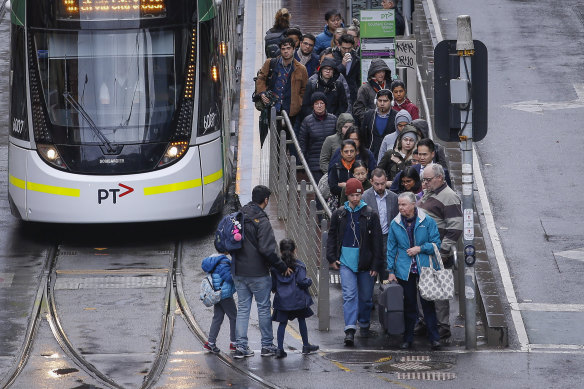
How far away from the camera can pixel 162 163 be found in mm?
17406

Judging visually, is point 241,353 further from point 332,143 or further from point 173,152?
point 173,152

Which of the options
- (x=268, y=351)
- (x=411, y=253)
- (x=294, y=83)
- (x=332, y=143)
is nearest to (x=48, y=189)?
(x=332, y=143)

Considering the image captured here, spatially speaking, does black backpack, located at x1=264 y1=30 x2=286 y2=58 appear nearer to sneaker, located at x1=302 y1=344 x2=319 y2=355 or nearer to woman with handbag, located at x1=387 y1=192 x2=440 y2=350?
woman with handbag, located at x1=387 y1=192 x2=440 y2=350

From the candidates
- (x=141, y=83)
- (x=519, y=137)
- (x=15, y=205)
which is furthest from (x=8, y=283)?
(x=519, y=137)

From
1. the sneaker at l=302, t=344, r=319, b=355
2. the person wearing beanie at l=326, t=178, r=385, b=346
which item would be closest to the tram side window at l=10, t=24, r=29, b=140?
the person wearing beanie at l=326, t=178, r=385, b=346

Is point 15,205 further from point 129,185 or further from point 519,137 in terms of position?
point 519,137

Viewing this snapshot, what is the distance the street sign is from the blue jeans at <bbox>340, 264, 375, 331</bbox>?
64.6 inches

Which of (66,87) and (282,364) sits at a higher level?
(66,87)

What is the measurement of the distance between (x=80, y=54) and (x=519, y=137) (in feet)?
27.4

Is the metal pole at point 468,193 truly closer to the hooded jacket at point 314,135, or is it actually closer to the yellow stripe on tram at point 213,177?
the hooded jacket at point 314,135

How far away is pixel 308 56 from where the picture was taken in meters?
20.8

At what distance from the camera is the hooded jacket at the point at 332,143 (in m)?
17.3

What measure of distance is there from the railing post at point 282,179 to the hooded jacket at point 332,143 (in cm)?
80

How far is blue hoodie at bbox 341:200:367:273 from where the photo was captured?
14094mm
